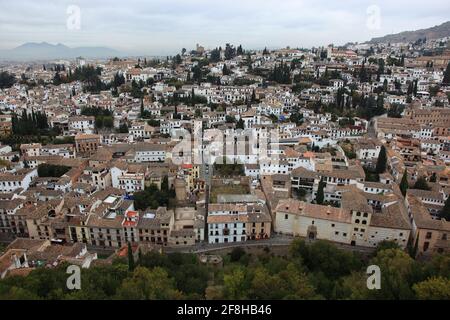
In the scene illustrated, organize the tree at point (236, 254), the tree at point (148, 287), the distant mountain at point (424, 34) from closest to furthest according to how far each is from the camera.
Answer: the tree at point (148, 287) → the tree at point (236, 254) → the distant mountain at point (424, 34)

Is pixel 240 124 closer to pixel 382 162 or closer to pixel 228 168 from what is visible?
pixel 228 168

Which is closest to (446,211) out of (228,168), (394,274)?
(394,274)

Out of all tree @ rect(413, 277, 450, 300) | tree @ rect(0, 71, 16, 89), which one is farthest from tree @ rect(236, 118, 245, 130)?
tree @ rect(0, 71, 16, 89)

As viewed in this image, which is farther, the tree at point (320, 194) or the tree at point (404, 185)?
the tree at point (404, 185)

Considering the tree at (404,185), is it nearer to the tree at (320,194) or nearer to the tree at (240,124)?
the tree at (320,194)

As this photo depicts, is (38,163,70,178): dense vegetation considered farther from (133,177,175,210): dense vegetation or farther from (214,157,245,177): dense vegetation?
(214,157,245,177): dense vegetation

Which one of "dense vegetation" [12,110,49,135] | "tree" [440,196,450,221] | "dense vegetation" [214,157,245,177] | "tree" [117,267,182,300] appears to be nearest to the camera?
"tree" [117,267,182,300]

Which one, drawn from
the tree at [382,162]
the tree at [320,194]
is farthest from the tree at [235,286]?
the tree at [382,162]
